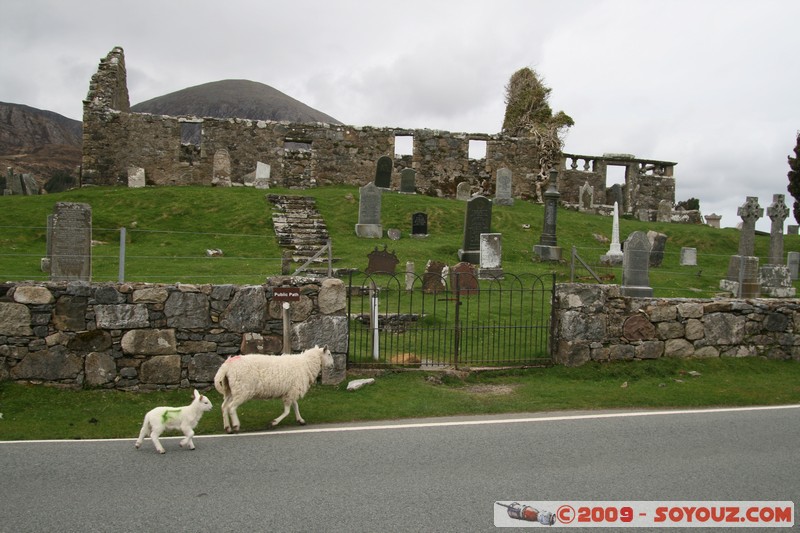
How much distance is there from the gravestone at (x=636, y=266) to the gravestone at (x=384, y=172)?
16543 mm

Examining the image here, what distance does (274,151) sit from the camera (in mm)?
33000

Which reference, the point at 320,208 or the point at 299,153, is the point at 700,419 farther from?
the point at 299,153

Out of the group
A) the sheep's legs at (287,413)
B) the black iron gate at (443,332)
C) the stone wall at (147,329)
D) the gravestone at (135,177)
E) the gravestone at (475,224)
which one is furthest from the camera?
the gravestone at (135,177)

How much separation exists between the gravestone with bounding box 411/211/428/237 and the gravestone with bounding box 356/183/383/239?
126cm

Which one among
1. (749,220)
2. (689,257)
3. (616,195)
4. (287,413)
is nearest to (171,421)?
(287,413)

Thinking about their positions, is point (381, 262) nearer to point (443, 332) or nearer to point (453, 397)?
point (443, 332)

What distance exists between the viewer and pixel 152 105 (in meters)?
70.9

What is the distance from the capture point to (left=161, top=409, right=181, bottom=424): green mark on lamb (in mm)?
7043

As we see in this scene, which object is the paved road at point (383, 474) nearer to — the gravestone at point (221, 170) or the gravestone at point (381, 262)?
the gravestone at point (381, 262)

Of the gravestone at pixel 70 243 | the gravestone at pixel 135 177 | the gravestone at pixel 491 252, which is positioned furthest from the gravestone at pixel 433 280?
the gravestone at pixel 135 177

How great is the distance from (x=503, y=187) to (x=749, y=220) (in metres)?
13.0

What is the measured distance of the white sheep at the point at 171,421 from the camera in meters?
6.99

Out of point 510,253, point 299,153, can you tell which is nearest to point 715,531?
point 510,253

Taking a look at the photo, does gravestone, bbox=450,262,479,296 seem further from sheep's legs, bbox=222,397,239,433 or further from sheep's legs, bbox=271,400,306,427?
sheep's legs, bbox=222,397,239,433
